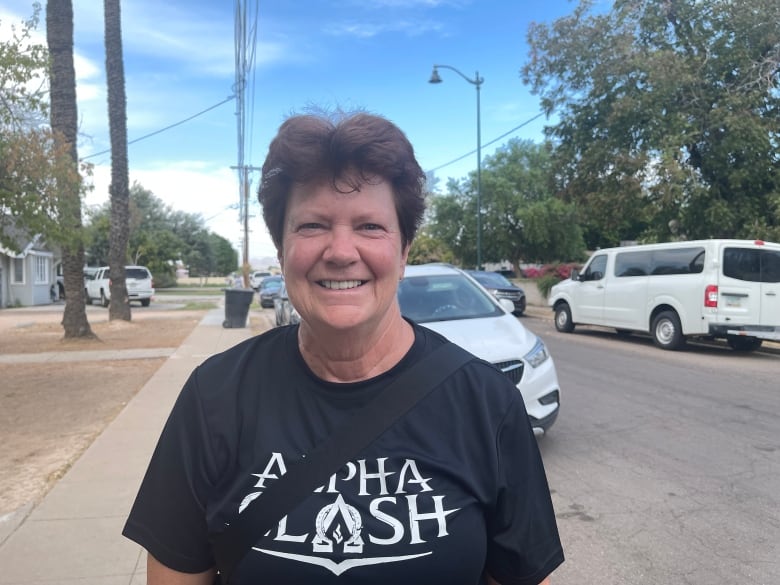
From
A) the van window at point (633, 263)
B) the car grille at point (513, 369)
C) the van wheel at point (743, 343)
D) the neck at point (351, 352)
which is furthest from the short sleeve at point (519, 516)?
the van wheel at point (743, 343)

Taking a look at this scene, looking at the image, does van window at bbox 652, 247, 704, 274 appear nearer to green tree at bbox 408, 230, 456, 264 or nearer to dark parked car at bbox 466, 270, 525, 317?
dark parked car at bbox 466, 270, 525, 317

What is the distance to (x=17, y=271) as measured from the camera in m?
31.9

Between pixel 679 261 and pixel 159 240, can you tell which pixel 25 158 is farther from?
pixel 159 240

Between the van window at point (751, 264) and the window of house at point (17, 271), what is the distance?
101 ft

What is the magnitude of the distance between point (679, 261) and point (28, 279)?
30.3 metres

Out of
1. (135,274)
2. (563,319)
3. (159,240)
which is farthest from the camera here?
(159,240)

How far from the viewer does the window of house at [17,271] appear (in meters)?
31.4

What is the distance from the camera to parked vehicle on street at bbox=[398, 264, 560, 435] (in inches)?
236

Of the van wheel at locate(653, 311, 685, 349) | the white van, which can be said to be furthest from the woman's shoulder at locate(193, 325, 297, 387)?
the van wheel at locate(653, 311, 685, 349)

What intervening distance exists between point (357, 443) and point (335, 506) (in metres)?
0.15

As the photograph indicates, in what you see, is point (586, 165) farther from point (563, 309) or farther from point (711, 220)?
point (563, 309)

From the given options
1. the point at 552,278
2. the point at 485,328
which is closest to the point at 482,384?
the point at 485,328

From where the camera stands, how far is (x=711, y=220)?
58.6ft

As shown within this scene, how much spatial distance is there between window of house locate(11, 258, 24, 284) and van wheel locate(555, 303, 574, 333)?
26.4 meters
